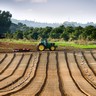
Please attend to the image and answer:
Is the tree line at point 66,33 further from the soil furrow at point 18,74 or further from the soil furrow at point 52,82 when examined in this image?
the soil furrow at point 52,82

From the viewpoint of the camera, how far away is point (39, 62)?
29.5 m

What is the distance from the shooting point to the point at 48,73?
2461cm

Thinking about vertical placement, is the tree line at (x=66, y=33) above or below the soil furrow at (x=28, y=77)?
above

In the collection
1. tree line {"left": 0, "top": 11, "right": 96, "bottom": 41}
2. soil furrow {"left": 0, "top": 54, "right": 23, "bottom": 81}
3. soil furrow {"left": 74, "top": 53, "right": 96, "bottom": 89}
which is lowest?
soil furrow {"left": 0, "top": 54, "right": 23, "bottom": 81}

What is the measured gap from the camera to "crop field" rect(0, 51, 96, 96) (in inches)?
709

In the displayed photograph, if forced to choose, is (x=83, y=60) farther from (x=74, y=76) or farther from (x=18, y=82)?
(x=18, y=82)

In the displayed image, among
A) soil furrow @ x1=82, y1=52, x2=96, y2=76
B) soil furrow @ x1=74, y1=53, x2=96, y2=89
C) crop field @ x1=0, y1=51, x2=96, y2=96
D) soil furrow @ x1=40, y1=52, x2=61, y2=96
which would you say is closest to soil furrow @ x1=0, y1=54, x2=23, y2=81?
crop field @ x1=0, y1=51, x2=96, y2=96

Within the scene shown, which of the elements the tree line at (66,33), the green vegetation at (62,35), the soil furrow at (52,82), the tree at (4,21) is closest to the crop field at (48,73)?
the soil furrow at (52,82)

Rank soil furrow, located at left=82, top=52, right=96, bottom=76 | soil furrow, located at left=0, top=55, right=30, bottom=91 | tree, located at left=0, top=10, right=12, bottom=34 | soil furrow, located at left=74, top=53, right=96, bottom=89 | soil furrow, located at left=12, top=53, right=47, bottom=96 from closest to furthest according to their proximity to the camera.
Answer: soil furrow, located at left=12, top=53, right=47, bottom=96
soil furrow, located at left=0, top=55, right=30, bottom=91
soil furrow, located at left=74, top=53, right=96, bottom=89
soil furrow, located at left=82, top=52, right=96, bottom=76
tree, located at left=0, top=10, right=12, bottom=34

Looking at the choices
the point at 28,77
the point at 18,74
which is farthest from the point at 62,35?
the point at 28,77

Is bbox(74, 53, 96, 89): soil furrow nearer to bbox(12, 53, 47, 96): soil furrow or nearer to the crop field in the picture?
the crop field

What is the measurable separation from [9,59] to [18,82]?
1022cm

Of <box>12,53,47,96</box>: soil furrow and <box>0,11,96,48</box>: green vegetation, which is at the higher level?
<box>0,11,96,48</box>: green vegetation

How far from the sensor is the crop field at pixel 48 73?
1802 cm
